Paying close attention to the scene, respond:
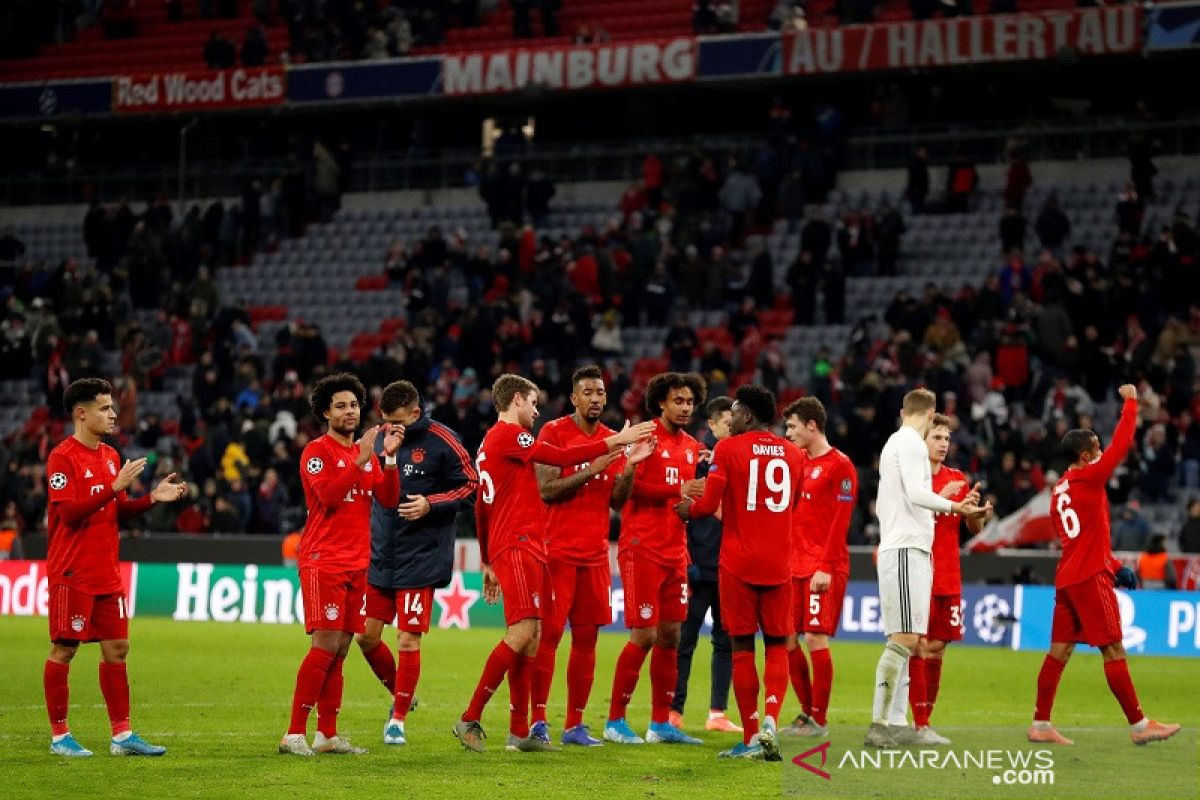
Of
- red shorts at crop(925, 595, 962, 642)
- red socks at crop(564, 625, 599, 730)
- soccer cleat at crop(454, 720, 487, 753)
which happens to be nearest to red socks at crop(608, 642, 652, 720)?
red socks at crop(564, 625, 599, 730)

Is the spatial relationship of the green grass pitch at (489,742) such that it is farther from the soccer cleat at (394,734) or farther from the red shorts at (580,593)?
the red shorts at (580,593)

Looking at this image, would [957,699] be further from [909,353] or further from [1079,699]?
[909,353]

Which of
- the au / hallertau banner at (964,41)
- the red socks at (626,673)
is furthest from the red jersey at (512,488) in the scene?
the au / hallertau banner at (964,41)

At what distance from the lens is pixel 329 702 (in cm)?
1269

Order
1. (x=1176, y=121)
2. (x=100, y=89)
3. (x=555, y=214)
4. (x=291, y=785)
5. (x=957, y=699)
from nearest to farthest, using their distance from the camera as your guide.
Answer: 1. (x=291, y=785)
2. (x=957, y=699)
3. (x=1176, y=121)
4. (x=555, y=214)
5. (x=100, y=89)

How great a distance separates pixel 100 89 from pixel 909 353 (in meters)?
20.6

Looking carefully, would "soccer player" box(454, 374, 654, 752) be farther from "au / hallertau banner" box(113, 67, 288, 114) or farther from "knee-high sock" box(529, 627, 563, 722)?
"au / hallertau banner" box(113, 67, 288, 114)

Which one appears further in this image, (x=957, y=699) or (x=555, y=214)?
(x=555, y=214)

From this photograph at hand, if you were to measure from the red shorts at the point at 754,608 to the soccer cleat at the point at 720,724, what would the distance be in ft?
7.08

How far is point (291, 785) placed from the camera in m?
11.2

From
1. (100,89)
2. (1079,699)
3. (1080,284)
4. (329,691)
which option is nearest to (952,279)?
(1080,284)

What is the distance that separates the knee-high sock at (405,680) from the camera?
43.4 feet

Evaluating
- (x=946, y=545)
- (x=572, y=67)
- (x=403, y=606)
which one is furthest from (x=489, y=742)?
(x=572, y=67)

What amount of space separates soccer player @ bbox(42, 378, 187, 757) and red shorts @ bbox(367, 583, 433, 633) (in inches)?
68.6
